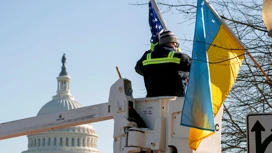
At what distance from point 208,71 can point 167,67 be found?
0.66 meters

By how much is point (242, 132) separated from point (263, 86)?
56.6 inches

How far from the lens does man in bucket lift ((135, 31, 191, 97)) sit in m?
8.70

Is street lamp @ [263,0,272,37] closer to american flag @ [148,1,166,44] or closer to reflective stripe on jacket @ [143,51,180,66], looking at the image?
reflective stripe on jacket @ [143,51,180,66]

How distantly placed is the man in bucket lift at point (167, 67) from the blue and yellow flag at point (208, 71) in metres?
0.34

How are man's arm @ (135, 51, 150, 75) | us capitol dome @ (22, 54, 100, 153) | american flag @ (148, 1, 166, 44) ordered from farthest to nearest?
us capitol dome @ (22, 54, 100, 153) < american flag @ (148, 1, 166, 44) < man's arm @ (135, 51, 150, 75)

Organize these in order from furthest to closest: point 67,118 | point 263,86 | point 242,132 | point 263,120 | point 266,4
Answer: point 242,132
point 263,86
point 67,118
point 266,4
point 263,120

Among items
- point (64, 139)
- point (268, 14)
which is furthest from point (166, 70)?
point (64, 139)

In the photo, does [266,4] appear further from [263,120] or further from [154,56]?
[154,56]

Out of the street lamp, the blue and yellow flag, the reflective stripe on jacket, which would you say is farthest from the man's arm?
the street lamp

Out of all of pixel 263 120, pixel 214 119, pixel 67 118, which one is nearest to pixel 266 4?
pixel 263 120

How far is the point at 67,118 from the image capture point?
9.71 m

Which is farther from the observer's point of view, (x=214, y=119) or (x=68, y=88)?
(x=68, y=88)

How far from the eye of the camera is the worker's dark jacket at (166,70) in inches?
342

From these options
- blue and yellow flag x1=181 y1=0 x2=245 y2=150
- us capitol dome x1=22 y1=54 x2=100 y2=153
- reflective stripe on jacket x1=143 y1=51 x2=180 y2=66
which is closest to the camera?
blue and yellow flag x1=181 y1=0 x2=245 y2=150
